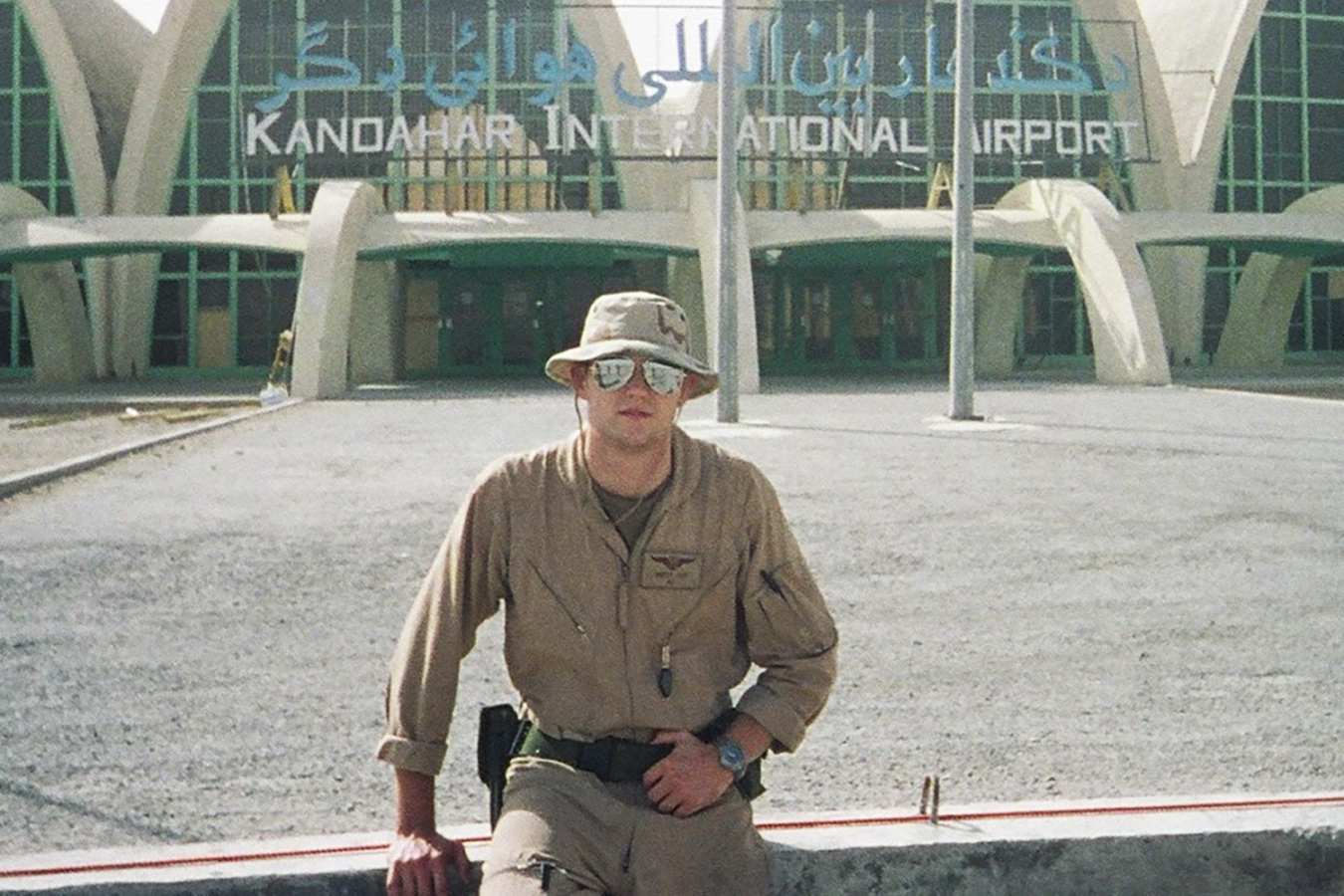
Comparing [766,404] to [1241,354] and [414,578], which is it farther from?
[1241,354]

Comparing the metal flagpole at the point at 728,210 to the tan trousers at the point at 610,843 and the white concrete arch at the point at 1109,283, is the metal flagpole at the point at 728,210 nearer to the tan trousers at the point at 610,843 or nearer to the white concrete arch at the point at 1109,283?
the white concrete arch at the point at 1109,283

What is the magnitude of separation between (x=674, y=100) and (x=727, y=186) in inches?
1198

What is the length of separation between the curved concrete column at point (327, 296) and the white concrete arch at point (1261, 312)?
2079 centimetres

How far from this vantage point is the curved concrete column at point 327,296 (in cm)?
2611

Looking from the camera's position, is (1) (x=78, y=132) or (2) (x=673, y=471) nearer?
(2) (x=673, y=471)

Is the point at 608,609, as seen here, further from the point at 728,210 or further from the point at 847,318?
the point at 847,318

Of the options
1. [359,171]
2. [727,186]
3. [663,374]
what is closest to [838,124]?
[359,171]

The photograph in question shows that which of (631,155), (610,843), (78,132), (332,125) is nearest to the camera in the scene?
(610,843)

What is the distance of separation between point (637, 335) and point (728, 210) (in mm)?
15733

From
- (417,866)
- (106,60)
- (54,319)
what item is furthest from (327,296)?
(417,866)

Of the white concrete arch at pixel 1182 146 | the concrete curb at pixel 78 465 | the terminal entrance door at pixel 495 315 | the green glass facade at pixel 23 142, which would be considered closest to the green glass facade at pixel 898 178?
the white concrete arch at pixel 1182 146

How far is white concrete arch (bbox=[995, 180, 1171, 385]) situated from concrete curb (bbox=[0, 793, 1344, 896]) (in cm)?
2377

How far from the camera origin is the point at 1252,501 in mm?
11523

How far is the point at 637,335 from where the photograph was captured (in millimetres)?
3475
